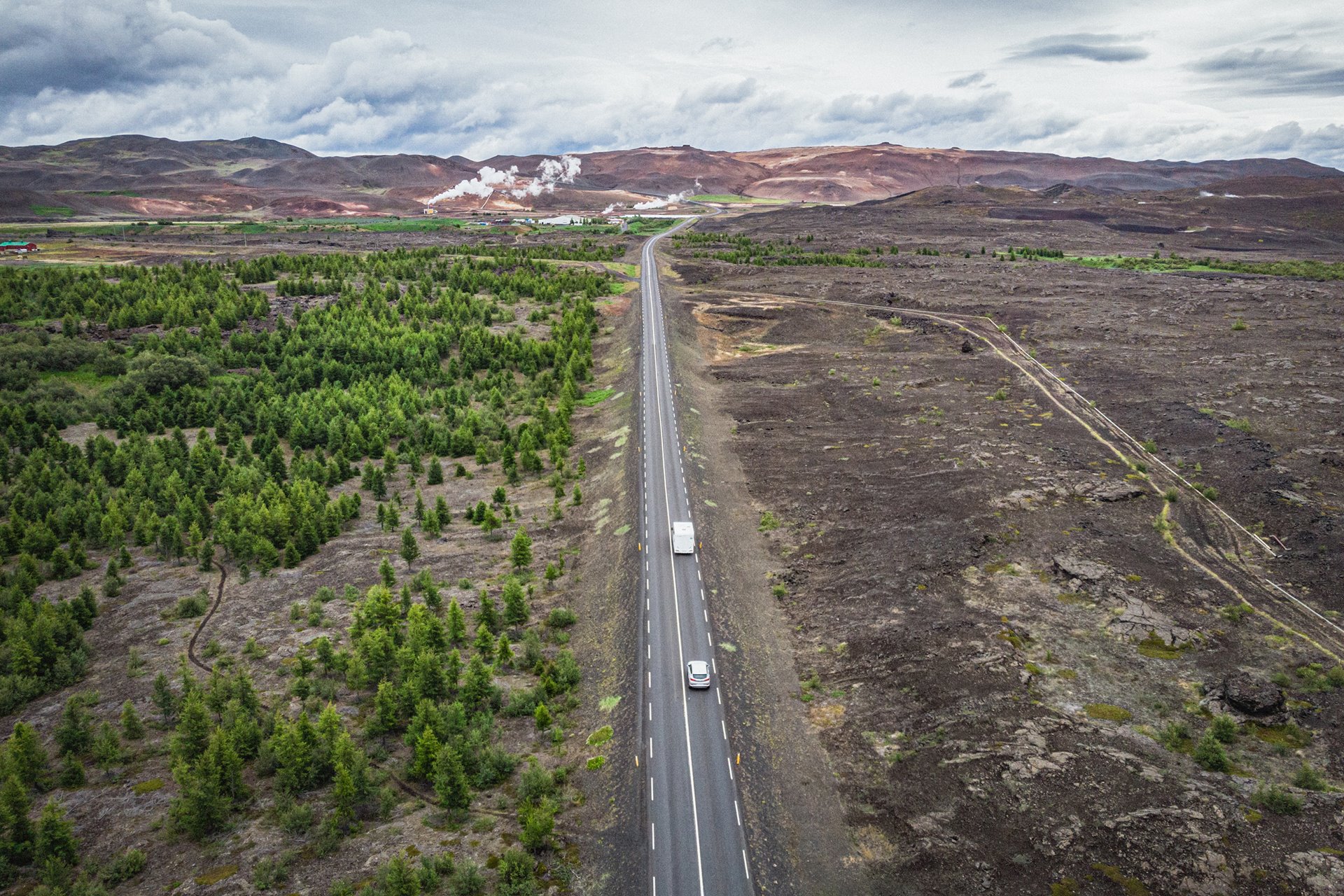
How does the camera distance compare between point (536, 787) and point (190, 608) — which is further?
point (190, 608)

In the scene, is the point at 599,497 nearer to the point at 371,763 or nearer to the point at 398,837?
the point at 371,763

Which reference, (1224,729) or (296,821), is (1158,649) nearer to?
(1224,729)

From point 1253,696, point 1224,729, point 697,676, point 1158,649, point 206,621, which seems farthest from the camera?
point 206,621

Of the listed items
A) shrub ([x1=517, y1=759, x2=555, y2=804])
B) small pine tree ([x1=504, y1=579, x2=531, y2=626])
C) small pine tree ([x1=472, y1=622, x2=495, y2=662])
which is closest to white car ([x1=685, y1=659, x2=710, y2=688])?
shrub ([x1=517, y1=759, x2=555, y2=804])

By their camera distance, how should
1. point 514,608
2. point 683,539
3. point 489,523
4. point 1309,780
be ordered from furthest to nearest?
point 489,523
point 683,539
point 514,608
point 1309,780

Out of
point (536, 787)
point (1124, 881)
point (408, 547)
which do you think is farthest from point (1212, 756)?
point (408, 547)

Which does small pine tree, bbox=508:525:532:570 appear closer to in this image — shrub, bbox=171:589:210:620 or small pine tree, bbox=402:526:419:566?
small pine tree, bbox=402:526:419:566
